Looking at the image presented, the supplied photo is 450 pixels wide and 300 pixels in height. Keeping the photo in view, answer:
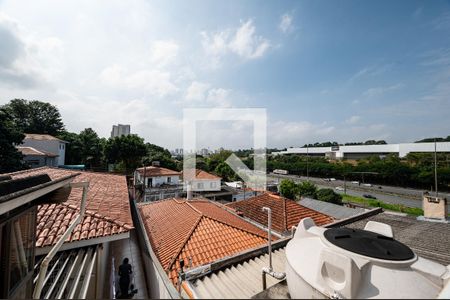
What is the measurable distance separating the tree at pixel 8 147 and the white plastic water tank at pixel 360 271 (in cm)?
2226

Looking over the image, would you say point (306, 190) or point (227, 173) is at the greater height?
point (227, 173)

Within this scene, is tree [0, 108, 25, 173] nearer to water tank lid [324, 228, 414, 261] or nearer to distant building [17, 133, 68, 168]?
distant building [17, 133, 68, 168]

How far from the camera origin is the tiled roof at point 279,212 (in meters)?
7.99

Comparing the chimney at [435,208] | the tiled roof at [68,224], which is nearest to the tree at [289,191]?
the chimney at [435,208]

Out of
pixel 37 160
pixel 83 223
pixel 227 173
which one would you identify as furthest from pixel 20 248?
pixel 227 173

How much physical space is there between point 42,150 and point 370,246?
32.2m

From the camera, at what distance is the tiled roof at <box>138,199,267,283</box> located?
4.89 metres

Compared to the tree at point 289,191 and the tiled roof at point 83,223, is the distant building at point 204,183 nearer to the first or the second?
the tree at point 289,191

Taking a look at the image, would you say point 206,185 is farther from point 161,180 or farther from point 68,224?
point 68,224

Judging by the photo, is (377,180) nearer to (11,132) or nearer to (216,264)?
(216,264)

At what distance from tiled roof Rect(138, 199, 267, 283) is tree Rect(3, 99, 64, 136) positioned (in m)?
36.9

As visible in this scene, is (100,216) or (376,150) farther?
(376,150)

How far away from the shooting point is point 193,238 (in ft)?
18.6

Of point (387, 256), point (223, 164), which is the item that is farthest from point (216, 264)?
point (223, 164)
